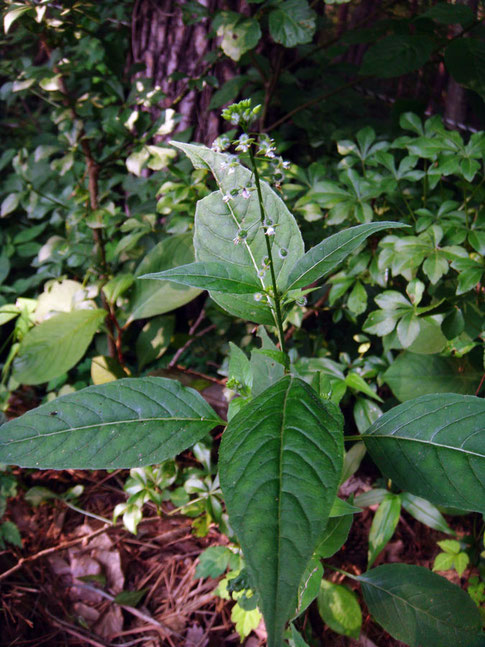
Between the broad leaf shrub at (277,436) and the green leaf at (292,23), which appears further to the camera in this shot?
the green leaf at (292,23)

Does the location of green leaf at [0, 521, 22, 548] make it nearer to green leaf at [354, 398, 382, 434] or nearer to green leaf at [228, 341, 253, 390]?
green leaf at [228, 341, 253, 390]

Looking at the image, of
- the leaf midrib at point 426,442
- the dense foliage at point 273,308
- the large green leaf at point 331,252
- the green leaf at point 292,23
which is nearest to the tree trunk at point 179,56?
the dense foliage at point 273,308

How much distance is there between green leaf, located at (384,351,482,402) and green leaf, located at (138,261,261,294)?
3.13 feet

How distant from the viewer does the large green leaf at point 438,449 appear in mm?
797

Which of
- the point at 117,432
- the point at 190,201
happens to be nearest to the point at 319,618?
the point at 117,432

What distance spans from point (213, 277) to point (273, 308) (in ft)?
0.65

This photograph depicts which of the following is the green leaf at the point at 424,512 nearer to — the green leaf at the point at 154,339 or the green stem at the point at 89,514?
the green stem at the point at 89,514

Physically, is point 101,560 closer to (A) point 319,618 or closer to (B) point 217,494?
(B) point 217,494

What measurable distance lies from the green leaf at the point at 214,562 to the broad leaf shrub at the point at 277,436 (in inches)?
0.4

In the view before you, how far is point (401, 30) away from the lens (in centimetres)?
187

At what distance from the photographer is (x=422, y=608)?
1.16 m

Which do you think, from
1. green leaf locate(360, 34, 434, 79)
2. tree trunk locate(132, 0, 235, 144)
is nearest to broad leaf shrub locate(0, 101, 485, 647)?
green leaf locate(360, 34, 434, 79)

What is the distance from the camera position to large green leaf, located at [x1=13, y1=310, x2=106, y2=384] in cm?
181

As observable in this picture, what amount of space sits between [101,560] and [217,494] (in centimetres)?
57
